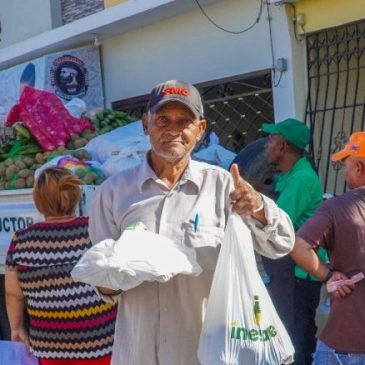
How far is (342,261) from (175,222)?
1.02 metres

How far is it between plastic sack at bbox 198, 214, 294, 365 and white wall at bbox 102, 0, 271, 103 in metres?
4.62

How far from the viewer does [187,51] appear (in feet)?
27.2

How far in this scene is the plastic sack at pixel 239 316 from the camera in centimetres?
284

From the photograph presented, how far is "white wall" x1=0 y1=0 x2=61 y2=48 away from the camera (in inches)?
402

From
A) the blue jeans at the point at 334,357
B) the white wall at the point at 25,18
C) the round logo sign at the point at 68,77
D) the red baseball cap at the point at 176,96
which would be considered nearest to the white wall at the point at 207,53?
the round logo sign at the point at 68,77

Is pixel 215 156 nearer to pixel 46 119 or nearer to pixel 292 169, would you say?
pixel 292 169

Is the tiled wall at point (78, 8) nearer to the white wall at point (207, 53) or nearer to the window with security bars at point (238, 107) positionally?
the white wall at point (207, 53)

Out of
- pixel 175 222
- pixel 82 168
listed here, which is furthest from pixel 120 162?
pixel 175 222

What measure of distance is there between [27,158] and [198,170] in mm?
3885

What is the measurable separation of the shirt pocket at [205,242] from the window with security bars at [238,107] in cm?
454

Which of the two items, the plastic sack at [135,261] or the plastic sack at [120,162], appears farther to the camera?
the plastic sack at [120,162]

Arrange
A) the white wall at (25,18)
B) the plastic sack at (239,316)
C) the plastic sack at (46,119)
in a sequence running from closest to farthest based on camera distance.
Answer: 1. the plastic sack at (239,316)
2. the plastic sack at (46,119)
3. the white wall at (25,18)

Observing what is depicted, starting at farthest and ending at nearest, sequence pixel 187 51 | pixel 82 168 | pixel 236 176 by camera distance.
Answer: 1. pixel 187 51
2. pixel 82 168
3. pixel 236 176

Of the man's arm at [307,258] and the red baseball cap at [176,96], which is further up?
the red baseball cap at [176,96]
